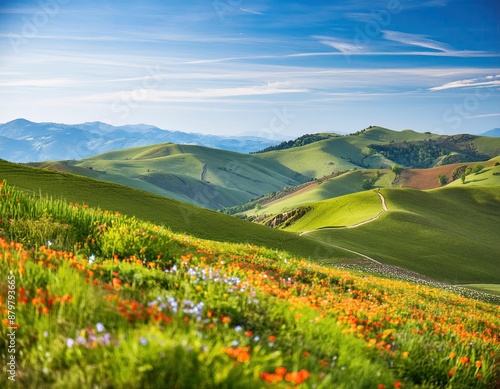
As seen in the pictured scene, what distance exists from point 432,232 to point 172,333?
95116 millimetres

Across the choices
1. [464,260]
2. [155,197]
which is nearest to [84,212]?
[155,197]

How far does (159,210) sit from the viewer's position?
1914 inches

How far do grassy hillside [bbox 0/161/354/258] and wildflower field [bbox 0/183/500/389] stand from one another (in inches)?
1303

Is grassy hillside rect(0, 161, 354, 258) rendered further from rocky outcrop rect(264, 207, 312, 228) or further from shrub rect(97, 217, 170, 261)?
rocky outcrop rect(264, 207, 312, 228)

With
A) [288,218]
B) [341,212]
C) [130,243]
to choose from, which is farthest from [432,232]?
[130,243]

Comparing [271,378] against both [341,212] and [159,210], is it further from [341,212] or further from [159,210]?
[341,212]

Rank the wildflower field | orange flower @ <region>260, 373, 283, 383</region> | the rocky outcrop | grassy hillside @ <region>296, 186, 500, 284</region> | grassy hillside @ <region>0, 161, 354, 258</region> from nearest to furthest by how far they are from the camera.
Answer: orange flower @ <region>260, 373, 283, 383</region> → the wildflower field → grassy hillside @ <region>0, 161, 354, 258</region> → grassy hillside @ <region>296, 186, 500, 284</region> → the rocky outcrop

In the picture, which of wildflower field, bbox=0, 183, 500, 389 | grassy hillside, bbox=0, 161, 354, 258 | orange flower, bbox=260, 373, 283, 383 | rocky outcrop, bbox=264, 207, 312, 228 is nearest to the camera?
orange flower, bbox=260, 373, 283, 383

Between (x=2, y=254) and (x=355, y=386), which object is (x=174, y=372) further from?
(x=2, y=254)

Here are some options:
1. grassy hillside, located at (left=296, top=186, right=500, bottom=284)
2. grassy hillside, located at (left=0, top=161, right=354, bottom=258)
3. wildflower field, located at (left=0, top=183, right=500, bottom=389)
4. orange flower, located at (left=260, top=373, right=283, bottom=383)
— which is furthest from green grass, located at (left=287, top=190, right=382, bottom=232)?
orange flower, located at (left=260, top=373, right=283, bottom=383)

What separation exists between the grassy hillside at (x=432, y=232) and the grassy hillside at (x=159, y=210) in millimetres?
17902

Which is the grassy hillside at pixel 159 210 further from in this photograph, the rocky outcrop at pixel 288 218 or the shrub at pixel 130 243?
the rocky outcrop at pixel 288 218

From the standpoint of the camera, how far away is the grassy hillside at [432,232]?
7162cm

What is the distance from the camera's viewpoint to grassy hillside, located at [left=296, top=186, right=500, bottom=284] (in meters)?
71.6
